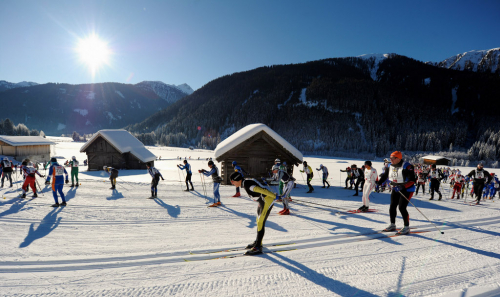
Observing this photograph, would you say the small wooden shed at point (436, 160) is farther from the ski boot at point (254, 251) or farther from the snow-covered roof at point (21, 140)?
the snow-covered roof at point (21, 140)

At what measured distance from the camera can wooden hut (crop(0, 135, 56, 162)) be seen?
97.7 feet

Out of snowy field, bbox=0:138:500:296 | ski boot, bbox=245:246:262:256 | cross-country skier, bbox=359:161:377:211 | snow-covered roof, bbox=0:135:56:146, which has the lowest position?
snowy field, bbox=0:138:500:296

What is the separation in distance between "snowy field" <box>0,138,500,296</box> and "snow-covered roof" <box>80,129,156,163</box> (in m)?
14.6

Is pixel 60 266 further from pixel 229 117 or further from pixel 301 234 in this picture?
pixel 229 117

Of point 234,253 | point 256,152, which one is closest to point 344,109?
point 256,152

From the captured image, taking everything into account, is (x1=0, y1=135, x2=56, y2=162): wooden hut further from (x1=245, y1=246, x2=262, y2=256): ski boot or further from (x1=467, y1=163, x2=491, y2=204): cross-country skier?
(x1=467, y1=163, x2=491, y2=204): cross-country skier

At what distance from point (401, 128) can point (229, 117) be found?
91165 mm

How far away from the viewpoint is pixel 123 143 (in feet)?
74.7

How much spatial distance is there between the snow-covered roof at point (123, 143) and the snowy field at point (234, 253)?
47.8 ft

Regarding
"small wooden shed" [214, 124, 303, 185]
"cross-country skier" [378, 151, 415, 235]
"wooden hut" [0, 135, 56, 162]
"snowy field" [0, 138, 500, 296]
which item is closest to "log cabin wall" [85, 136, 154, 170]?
Result: "small wooden shed" [214, 124, 303, 185]

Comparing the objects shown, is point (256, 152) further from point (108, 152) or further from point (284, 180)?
point (108, 152)

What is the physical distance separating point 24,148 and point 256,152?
37.0 meters

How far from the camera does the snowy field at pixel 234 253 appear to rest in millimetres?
3551

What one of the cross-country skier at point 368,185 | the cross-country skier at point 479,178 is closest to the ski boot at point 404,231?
the cross-country skier at point 368,185
